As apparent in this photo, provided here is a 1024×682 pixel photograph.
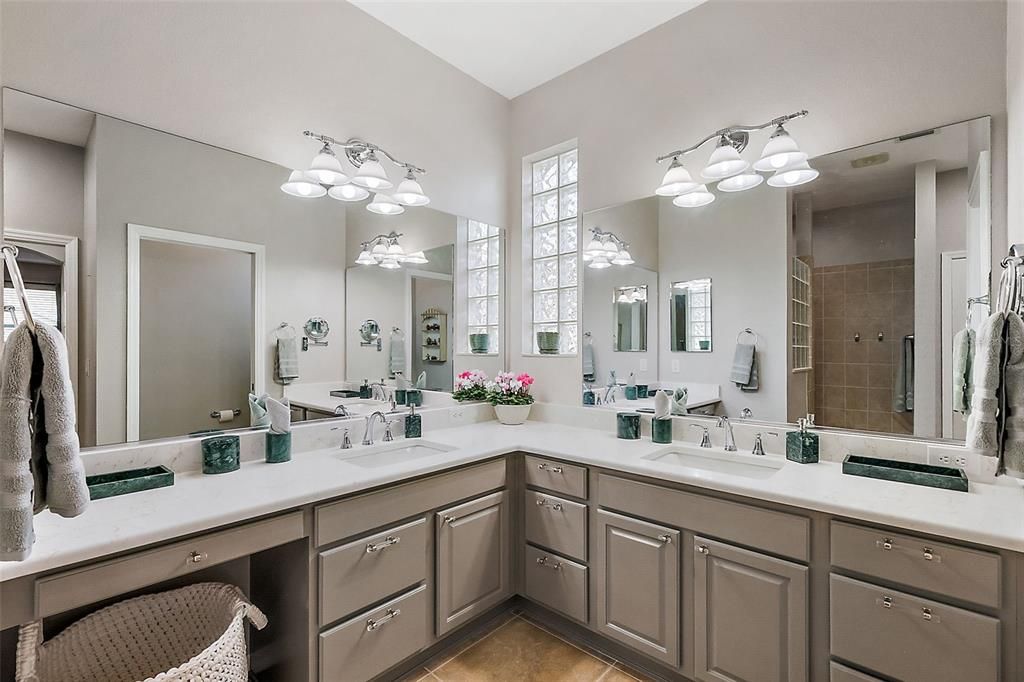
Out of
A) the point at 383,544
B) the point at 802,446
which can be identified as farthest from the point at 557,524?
the point at 802,446

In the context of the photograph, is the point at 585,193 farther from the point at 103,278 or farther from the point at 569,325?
the point at 103,278

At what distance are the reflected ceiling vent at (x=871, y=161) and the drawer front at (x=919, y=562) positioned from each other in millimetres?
1406

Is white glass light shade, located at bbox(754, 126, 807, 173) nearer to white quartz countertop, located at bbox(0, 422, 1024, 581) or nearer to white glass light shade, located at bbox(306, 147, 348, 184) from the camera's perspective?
white quartz countertop, located at bbox(0, 422, 1024, 581)

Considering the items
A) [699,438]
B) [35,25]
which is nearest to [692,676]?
[699,438]

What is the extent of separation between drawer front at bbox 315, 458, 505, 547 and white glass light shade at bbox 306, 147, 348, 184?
1.37m

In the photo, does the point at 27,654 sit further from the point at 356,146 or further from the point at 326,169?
the point at 356,146

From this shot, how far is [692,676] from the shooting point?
1.76 metres

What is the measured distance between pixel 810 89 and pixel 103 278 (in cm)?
283

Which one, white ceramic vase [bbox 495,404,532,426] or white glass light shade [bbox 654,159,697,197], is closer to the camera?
white glass light shade [bbox 654,159,697,197]

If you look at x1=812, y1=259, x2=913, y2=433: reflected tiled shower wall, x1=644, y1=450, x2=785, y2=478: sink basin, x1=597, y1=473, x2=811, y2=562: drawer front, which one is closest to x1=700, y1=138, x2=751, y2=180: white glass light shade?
x1=812, y1=259, x2=913, y2=433: reflected tiled shower wall

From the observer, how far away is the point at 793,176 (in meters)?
2.07

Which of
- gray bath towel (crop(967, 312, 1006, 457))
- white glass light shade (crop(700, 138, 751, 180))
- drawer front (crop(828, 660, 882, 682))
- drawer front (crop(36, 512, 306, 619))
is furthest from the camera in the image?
white glass light shade (crop(700, 138, 751, 180))

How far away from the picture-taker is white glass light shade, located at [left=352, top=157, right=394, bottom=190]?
2.25 meters

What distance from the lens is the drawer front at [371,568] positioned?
1607 millimetres
